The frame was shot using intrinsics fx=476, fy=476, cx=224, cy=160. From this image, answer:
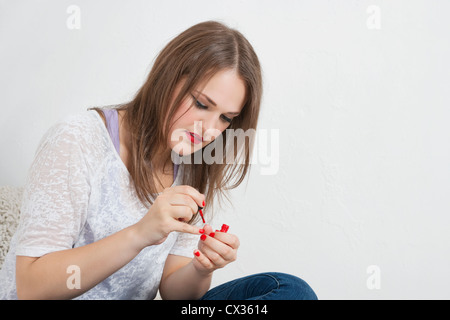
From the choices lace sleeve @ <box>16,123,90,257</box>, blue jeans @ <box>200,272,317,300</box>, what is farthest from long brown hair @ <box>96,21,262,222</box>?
blue jeans @ <box>200,272,317,300</box>

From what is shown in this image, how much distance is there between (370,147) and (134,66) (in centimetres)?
86

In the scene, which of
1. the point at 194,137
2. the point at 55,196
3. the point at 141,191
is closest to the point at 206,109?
the point at 194,137

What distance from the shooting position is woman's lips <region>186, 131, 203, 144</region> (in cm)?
100

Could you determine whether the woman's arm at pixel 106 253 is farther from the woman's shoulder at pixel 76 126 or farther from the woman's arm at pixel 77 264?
the woman's shoulder at pixel 76 126

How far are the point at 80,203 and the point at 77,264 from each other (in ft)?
0.43

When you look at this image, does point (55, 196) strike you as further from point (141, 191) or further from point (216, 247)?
point (216, 247)

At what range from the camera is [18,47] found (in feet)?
5.53

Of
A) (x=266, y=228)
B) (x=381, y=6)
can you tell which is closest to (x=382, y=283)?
(x=266, y=228)

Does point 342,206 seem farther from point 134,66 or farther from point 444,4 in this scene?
point 134,66

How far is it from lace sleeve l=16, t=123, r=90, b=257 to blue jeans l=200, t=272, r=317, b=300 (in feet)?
1.27

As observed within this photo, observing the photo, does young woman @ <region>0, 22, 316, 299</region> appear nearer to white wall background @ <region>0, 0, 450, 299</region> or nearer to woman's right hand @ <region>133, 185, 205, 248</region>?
woman's right hand @ <region>133, 185, 205, 248</region>

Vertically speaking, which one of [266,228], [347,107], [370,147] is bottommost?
[266,228]

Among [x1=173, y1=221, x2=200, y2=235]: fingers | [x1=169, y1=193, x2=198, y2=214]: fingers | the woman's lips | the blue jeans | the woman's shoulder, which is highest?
the woman's shoulder

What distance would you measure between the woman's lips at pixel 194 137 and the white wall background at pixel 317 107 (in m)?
0.67
